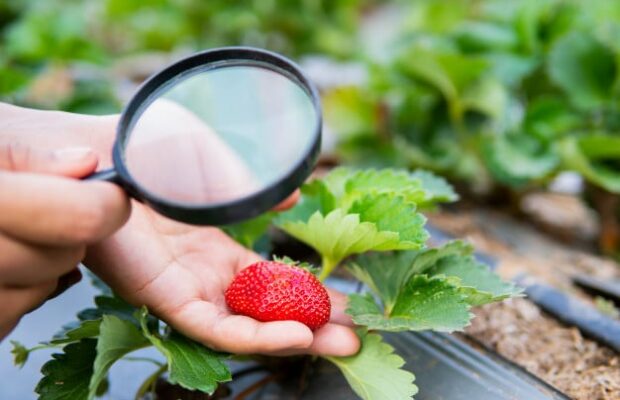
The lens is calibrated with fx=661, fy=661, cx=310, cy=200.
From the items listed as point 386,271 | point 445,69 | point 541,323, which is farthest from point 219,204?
point 445,69

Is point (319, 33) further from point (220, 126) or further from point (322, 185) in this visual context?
point (322, 185)

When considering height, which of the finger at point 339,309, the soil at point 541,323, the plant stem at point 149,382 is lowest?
the plant stem at point 149,382

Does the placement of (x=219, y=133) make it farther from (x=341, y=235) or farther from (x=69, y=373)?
(x=69, y=373)

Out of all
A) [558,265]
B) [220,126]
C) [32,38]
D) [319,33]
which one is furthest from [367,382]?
[319,33]

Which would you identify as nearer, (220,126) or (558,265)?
(220,126)

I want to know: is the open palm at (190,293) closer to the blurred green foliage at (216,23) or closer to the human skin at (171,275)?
the human skin at (171,275)

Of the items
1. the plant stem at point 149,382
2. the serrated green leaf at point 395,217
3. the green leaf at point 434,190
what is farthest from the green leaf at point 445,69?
the plant stem at point 149,382
